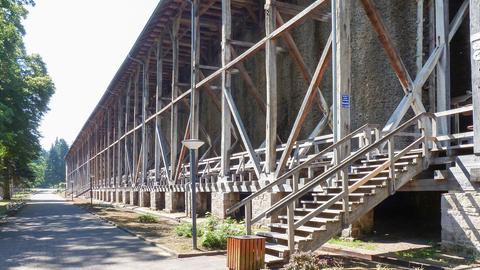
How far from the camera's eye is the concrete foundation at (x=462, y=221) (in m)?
8.38

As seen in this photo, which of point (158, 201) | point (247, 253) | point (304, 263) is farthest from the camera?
point (158, 201)

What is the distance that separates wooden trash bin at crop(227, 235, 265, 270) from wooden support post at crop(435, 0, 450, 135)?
6073 mm

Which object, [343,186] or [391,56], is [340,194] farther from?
[391,56]

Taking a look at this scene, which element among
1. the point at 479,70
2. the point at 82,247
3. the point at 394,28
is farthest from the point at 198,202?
the point at 479,70

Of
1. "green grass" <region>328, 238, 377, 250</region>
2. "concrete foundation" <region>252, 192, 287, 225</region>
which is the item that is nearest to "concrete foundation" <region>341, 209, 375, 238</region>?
"green grass" <region>328, 238, 377, 250</region>

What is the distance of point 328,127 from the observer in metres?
16.6

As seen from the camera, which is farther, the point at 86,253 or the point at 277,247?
the point at 86,253

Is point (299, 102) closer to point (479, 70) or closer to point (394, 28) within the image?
point (394, 28)

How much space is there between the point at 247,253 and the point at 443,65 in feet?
23.5

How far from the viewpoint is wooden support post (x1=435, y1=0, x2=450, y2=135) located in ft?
38.5

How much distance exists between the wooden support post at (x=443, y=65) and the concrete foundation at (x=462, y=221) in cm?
311

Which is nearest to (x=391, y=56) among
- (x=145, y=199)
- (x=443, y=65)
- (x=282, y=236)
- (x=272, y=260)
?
(x=443, y=65)

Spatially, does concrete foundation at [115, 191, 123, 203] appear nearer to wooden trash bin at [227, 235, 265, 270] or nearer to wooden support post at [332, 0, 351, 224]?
wooden support post at [332, 0, 351, 224]

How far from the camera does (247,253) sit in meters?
7.70
